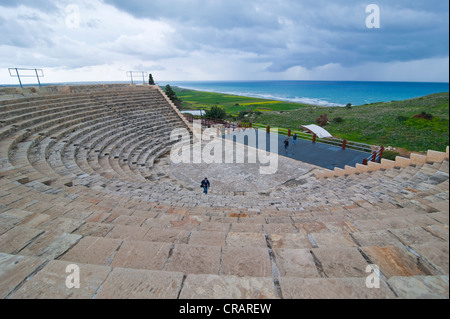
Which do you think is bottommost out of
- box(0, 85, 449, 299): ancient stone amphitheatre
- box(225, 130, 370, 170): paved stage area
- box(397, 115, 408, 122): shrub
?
box(225, 130, 370, 170): paved stage area

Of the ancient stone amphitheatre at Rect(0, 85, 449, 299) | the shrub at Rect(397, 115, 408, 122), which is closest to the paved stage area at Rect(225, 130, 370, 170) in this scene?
the ancient stone amphitheatre at Rect(0, 85, 449, 299)

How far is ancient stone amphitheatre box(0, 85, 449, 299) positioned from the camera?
2.14 metres

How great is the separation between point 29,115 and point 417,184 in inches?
674

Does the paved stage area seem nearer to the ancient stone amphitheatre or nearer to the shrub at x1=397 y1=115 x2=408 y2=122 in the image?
the ancient stone amphitheatre

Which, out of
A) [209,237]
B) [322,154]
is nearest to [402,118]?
[322,154]

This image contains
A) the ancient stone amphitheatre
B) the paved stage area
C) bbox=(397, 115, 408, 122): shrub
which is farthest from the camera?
bbox=(397, 115, 408, 122): shrub

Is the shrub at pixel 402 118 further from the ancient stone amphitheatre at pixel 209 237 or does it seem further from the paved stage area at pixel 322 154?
the ancient stone amphitheatre at pixel 209 237

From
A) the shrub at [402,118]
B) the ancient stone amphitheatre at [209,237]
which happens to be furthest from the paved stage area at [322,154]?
the shrub at [402,118]

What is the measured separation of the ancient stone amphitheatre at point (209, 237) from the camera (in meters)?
2.14

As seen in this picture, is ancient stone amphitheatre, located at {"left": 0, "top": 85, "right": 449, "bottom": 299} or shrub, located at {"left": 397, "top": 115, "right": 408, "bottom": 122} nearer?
ancient stone amphitheatre, located at {"left": 0, "top": 85, "right": 449, "bottom": 299}

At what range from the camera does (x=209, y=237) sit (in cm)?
352

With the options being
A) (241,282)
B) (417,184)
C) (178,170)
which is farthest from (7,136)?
(417,184)
